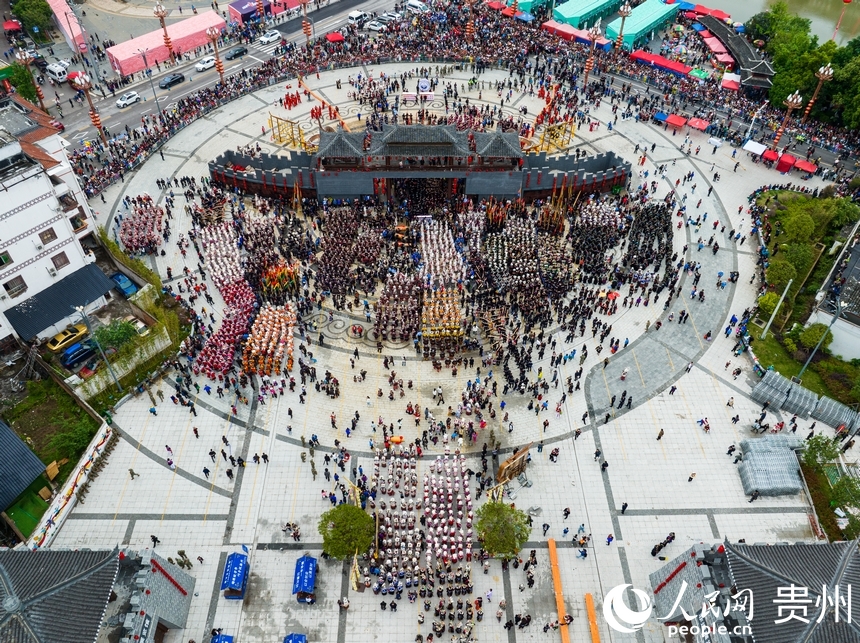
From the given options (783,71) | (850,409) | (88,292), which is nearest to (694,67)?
(783,71)

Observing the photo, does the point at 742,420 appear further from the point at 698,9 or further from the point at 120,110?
the point at 698,9

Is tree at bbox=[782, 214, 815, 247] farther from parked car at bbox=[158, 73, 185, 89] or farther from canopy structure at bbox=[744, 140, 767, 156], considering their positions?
parked car at bbox=[158, 73, 185, 89]

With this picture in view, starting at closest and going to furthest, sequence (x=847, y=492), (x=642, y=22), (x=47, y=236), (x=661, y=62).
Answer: (x=847, y=492)
(x=47, y=236)
(x=661, y=62)
(x=642, y=22)

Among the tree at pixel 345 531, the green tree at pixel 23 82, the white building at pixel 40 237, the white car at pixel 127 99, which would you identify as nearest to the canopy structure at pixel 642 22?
the white car at pixel 127 99

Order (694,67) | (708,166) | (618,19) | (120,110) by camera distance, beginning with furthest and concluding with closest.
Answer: (618,19) → (694,67) → (120,110) → (708,166)

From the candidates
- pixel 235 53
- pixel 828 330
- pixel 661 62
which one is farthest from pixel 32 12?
pixel 828 330

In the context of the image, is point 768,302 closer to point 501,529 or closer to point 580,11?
point 501,529

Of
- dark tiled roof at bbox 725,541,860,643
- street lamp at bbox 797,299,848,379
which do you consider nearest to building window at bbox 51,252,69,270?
dark tiled roof at bbox 725,541,860,643
